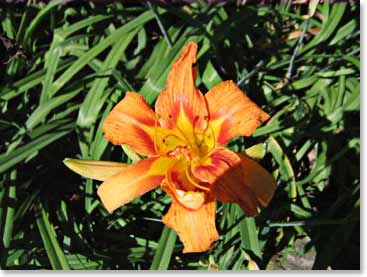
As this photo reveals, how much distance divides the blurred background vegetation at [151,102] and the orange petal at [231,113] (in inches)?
16.6

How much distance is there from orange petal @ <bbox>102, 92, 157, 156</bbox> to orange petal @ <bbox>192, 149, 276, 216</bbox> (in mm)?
106

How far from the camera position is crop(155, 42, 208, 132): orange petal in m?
0.90

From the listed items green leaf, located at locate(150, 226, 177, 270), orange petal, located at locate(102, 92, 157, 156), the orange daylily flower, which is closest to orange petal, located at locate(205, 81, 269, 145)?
the orange daylily flower

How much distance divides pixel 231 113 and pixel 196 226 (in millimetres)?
183

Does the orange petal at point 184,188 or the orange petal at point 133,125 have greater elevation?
the orange petal at point 133,125

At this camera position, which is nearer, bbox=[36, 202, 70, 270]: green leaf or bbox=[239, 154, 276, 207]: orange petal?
bbox=[239, 154, 276, 207]: orange petal

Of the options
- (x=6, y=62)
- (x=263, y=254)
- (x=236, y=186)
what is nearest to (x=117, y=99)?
(x=6, y=62)

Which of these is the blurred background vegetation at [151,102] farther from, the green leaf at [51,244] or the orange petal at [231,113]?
the orange petal at [231,113]

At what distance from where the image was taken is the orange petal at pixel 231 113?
859mm

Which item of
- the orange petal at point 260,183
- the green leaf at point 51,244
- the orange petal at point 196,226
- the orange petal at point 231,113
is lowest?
the green leaf at point 51,244

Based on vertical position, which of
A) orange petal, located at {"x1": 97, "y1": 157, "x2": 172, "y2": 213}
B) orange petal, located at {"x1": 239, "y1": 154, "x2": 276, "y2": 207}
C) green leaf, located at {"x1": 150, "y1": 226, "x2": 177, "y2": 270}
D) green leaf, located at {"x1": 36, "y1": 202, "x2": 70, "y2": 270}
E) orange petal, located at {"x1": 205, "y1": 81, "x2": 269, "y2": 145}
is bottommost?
green leaf, located at {"x1": 150, "y1": 226, "x2": 177, "y2": 270}

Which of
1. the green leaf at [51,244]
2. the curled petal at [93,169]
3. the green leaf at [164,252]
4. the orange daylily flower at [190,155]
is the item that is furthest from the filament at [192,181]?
the green leaf at [51,244]

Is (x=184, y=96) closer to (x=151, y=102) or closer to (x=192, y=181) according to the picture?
(x=192, y=181)

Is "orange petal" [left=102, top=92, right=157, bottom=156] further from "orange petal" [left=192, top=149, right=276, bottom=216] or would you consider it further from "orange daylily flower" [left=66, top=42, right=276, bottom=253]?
"orange petal" [left=192, top=149, right=276, bottom=216]
